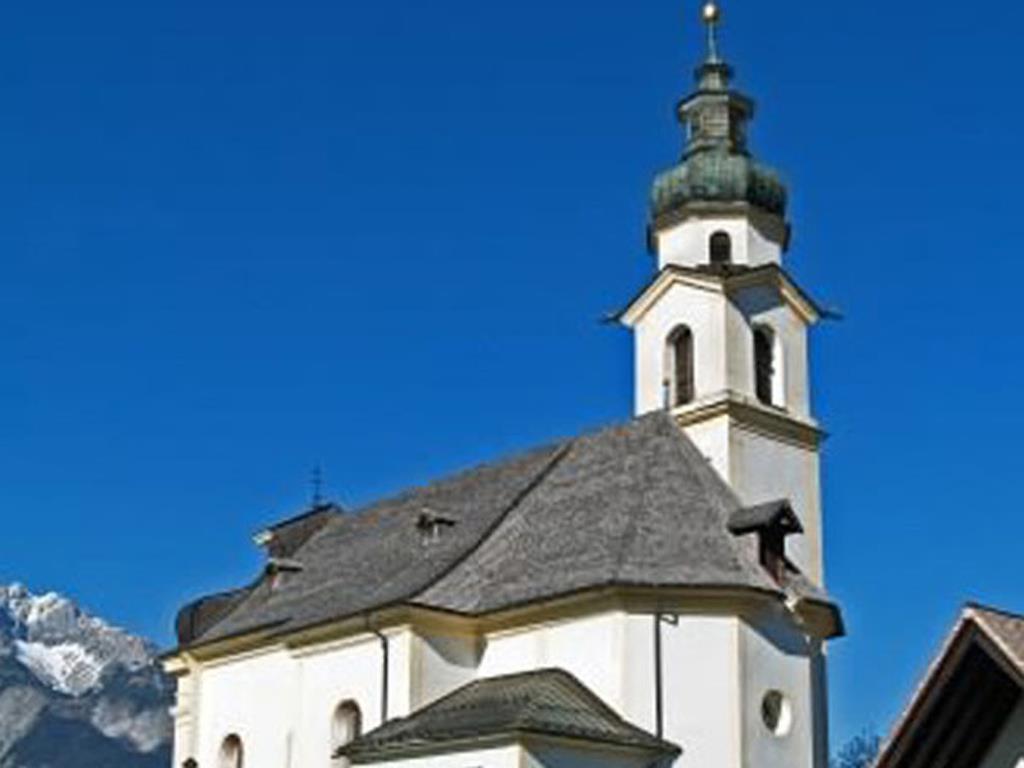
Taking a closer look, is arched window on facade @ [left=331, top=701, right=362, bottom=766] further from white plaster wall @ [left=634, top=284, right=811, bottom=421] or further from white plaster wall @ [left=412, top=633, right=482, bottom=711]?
white plaster wall @ [left=634, top=284, right=811, bottom=421]

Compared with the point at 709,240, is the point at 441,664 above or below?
below

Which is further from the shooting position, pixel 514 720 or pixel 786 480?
pixel 786 480

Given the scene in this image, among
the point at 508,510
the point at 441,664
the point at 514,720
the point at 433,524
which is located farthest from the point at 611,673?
the point at 433,524

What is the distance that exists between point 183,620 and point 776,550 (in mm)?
18999

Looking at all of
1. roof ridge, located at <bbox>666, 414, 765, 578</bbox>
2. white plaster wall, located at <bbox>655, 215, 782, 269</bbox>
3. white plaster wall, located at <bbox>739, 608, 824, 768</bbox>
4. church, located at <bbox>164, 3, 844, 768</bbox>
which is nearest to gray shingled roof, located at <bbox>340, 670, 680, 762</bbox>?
church, located at <bbox>164, 3, 844, 768</bbox>

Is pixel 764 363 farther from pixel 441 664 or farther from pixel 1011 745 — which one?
pixel 1011 745

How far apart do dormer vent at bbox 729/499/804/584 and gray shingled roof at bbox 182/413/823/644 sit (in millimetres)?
251

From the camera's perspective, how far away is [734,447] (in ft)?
126

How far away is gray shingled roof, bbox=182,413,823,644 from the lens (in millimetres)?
34469

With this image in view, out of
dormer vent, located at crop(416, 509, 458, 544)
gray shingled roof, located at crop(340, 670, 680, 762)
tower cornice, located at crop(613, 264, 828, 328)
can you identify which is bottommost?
gray shingled roof, located at crop(340, 670, 680, 762)

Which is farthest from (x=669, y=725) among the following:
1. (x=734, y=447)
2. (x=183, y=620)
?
(x=183, y=620)

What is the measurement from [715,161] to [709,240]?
194 cm

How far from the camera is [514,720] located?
30.9m

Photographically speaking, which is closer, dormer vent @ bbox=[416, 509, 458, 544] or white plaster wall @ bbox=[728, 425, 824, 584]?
white plaster wall @ bbox=[728, 425, 824, 584]
